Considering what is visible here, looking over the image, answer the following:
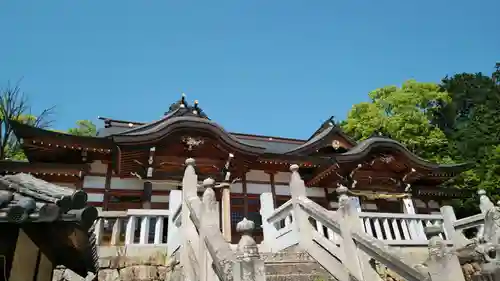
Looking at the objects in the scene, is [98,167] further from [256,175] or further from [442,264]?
[442,264]

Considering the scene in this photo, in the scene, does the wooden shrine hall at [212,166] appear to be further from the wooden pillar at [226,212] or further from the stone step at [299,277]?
the stone step at [299,277]

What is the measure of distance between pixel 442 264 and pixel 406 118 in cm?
2003

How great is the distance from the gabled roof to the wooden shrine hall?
7.21 metres

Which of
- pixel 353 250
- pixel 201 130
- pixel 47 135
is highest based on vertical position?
pixel 201 130

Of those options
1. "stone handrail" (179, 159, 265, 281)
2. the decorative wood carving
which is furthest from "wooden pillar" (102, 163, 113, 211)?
"stone handrail" (179, 159, 265, 281)

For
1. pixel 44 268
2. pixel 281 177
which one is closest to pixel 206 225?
pixel 44 268

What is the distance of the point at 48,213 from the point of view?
8.91 ft

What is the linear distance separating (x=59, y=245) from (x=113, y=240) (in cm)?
444

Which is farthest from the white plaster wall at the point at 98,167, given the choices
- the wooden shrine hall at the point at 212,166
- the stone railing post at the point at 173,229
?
the stone railing post at the point at 173,229

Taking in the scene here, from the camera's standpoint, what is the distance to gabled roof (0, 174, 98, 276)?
268 cm

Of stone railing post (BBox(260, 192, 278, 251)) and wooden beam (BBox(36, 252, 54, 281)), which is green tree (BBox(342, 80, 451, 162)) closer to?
stone railing post (BBox(260, 192, 278, 251))

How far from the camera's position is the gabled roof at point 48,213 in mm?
2684

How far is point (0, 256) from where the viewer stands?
2.90 meters

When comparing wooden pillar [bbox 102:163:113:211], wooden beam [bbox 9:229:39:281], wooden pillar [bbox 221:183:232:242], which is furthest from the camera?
wooden pillar [bbox 221:183:232:242]
